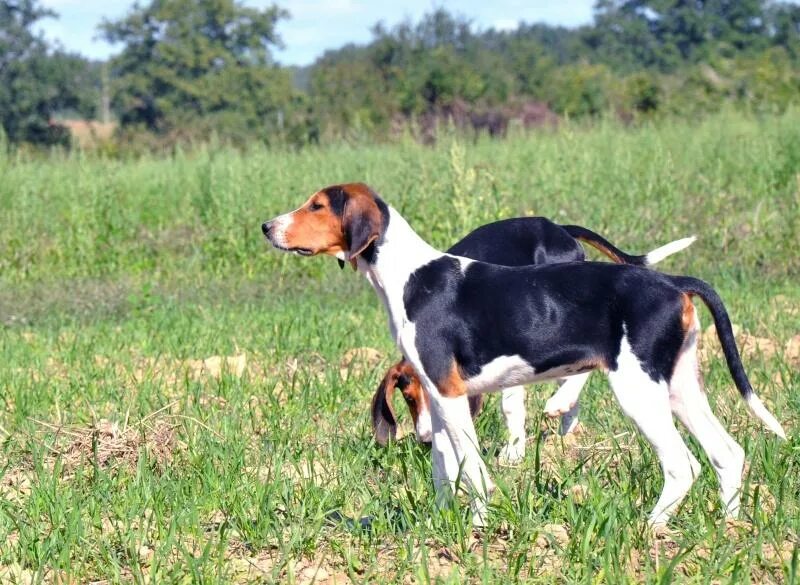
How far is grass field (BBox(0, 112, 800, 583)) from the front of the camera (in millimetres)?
4008

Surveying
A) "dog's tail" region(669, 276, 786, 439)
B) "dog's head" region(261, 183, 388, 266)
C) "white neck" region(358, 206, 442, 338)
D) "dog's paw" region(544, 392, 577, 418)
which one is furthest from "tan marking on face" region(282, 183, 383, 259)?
"dog's tail" region(669, 276, 786, 439)

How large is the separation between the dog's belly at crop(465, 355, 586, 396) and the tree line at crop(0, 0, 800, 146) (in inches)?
539

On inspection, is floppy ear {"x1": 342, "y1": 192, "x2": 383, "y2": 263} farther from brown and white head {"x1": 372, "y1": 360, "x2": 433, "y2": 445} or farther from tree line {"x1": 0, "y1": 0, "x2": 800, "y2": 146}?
tree line {"x1": 0, "y1": 0, "x2": 800, "y2": 146}

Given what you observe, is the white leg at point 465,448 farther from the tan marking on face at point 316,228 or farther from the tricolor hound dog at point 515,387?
the tan marking on face at point 316,228

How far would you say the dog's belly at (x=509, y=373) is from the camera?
454 cm

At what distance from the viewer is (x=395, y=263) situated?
4.69m

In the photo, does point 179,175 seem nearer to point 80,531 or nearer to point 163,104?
point 80,531

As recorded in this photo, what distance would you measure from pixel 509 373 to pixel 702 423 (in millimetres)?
768

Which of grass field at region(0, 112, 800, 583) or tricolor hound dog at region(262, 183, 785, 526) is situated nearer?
grass field at region(0, 112, 800, 583)

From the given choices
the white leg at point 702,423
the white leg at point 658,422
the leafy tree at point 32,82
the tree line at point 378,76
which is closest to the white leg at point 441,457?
the white leg at point 658,422

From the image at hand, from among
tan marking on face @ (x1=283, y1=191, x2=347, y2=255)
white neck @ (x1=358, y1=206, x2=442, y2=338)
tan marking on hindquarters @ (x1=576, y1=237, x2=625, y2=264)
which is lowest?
tan marking on hindquarters @ (x1=576, y1=237, x2=625, y2=264)

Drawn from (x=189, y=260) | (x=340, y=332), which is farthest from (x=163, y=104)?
(x=340, y=332)

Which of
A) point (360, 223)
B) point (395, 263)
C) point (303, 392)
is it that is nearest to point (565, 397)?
point (395, 263)

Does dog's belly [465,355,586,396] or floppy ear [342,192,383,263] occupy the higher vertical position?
floppy ear [342,192,383,263]
